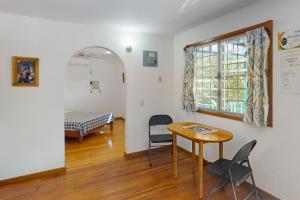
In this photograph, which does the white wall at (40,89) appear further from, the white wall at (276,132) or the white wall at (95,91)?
the white wall at (95,91)

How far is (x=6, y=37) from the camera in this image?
8.26 ft

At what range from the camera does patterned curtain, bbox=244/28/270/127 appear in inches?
84.1

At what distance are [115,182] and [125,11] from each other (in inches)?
93.4

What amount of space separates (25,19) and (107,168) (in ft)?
8.38

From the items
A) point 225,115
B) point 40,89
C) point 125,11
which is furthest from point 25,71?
point 225,115

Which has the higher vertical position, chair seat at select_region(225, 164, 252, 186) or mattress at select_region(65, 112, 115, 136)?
mattress at select_region(65, 112, 115, 136)

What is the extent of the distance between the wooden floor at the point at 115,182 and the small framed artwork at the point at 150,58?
5.82ft

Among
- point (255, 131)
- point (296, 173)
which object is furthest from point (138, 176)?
point (296, 173)

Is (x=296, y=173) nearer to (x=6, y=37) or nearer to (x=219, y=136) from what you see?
(x=219, y=136)

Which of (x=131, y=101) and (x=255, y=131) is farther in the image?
(x=131, y=101)

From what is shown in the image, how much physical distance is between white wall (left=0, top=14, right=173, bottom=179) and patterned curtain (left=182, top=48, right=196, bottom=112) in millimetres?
949

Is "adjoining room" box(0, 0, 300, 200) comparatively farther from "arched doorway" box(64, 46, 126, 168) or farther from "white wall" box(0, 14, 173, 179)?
"arched doorway" box(64, 46, 126, 168)

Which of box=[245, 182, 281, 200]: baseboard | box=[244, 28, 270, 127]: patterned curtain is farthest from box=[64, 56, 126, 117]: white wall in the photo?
box=[245, 182, 281, 200]: baseboard

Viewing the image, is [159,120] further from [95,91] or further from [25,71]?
[95,91]
